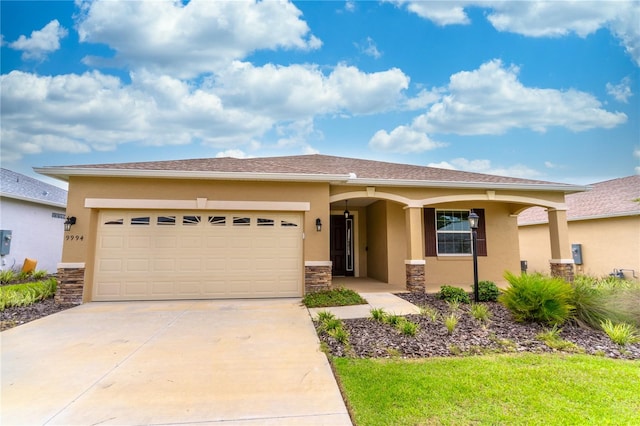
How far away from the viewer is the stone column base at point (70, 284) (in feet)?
23.8

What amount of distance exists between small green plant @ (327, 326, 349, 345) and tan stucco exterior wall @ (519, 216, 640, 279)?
12272 mm

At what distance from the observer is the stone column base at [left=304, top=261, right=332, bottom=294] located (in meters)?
8.05

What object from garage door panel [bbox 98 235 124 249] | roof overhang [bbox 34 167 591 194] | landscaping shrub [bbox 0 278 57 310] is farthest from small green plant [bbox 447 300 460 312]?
landscaping shrub [bbox 0 278 57 310]

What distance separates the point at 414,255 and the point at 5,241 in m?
13.4

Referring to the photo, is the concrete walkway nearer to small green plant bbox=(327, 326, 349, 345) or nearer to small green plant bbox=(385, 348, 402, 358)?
small green plant bbox=(327, 326, 349, 345)

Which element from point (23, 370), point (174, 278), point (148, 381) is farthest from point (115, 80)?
point (148, 381)

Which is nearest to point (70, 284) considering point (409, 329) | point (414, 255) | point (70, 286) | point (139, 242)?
point (70, 286)

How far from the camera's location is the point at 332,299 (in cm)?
739

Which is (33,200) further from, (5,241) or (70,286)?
(70,286)

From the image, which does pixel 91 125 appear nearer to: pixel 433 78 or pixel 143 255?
pixel 143 255

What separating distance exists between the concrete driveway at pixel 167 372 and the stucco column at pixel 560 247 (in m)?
8.74

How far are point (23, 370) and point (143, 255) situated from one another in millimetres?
4229

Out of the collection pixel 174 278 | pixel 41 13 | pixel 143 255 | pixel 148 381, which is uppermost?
pixel 41 13

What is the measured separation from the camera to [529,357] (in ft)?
13.2
